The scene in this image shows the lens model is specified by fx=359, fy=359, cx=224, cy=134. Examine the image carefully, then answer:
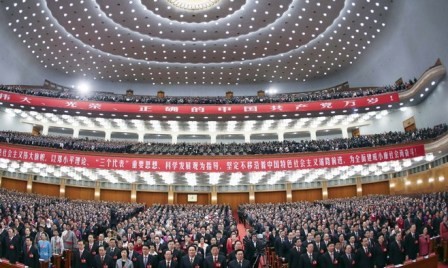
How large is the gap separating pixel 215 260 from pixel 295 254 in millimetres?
1559

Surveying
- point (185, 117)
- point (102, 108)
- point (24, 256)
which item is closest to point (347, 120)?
point (185, 117)

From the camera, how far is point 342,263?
247 inches

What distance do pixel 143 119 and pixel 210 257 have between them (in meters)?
21.5

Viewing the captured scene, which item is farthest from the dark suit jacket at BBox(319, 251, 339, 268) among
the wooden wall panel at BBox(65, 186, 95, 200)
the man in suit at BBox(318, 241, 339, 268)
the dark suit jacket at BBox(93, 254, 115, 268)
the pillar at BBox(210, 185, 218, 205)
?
the wooden wall panel at BBox(65, 186, 95, 200)

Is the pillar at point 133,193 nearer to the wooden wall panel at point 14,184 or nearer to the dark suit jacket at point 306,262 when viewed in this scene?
the wooden wall panel at point 14,184

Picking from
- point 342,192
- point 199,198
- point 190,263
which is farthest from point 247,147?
point 190,263

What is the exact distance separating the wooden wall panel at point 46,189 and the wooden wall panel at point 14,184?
0.71 m

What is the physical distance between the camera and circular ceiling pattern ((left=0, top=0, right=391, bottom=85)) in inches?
875

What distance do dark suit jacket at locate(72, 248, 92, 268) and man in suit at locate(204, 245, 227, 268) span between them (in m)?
2.19

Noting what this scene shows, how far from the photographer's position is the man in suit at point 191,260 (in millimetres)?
5945

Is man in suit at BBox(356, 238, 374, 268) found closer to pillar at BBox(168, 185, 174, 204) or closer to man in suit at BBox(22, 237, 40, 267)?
man in suit at BBox(22, 237, 40, 267)

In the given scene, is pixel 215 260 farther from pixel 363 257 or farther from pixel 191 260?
pixel 363 257

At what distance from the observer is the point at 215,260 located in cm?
614

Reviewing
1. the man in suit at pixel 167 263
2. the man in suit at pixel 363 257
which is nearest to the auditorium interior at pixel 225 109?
the man in suit at pixel 363 257
